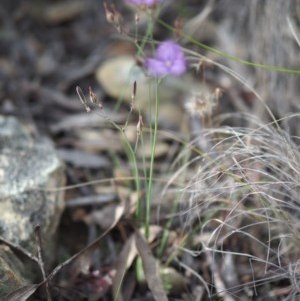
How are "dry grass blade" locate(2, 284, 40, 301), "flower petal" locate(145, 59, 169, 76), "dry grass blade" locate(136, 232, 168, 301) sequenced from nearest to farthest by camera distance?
1. "dry grass blade" locate(2, 284, 40, 301)
2. "dry grass blade" locate(136, 232, 168, 301)
3. "flower petal" locate(145, 59, 169, 76)

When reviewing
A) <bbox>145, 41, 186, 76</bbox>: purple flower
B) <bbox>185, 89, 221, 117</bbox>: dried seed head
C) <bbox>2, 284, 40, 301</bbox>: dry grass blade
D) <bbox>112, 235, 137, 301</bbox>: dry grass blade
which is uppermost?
<bbox>145, 41, 186, 76</bbox>: purple flower

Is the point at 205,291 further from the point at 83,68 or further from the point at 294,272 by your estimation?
the point at 83,68

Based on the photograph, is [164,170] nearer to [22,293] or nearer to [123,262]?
[123,262]

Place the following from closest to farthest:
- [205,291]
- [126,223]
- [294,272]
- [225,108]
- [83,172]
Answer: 1. [294,272]
2. [205,291]
3. [126,223]
4. [83,172]
5. [225,108]

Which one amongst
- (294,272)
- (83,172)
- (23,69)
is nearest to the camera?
(294,272)

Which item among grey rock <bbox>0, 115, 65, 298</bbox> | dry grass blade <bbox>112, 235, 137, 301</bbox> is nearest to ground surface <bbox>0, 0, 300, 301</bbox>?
dry grass blade <bbox>112, 235, 137, 301</bbox>

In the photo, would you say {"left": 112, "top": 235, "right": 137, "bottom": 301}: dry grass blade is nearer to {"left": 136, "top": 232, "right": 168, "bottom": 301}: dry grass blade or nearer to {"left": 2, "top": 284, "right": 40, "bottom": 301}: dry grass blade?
{"left": 136, "top": 232, "right": 168, "bottom": 301}: dry grass blade

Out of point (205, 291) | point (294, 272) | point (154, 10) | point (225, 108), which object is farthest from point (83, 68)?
point (294, 272)
